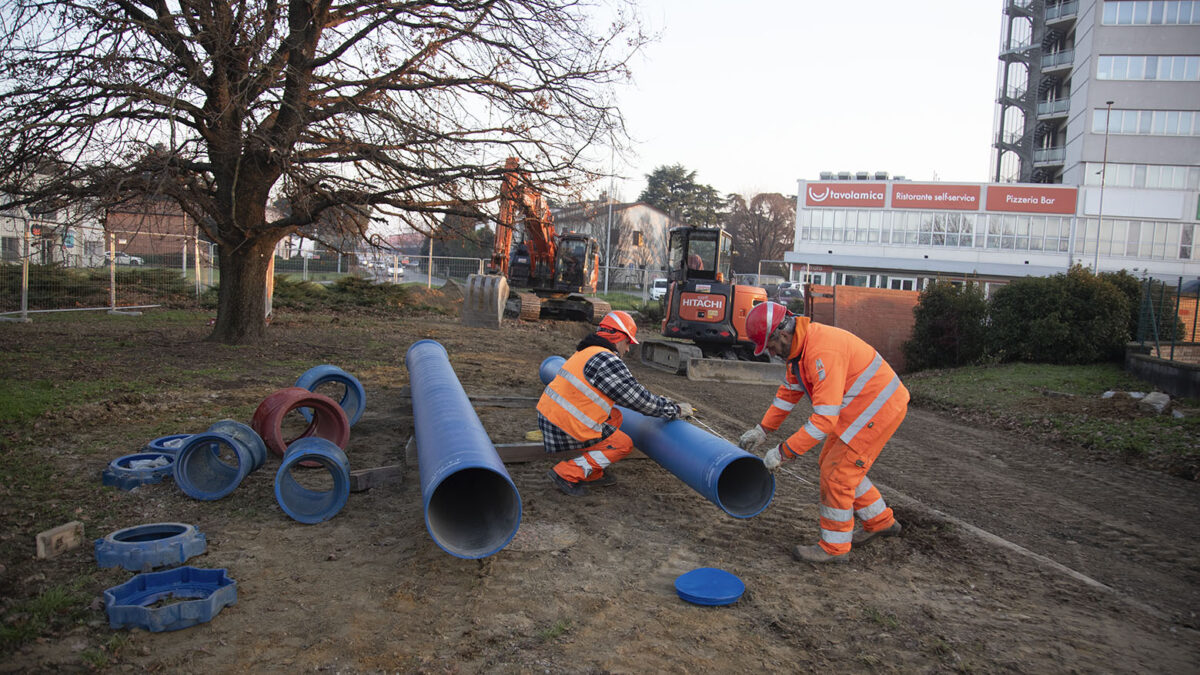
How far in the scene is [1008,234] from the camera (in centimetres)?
4756

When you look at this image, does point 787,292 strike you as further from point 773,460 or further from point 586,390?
point 773,460

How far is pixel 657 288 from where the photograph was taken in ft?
131

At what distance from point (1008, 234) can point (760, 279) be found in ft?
65.8

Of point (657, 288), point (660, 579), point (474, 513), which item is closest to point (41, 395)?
point (474, 513)

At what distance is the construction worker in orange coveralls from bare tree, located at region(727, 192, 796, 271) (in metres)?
67.0

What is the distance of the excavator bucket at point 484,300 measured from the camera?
17.8 metres

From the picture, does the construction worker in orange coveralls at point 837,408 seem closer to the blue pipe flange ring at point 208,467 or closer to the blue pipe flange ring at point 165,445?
the blue pipe flange ring at point 208,467

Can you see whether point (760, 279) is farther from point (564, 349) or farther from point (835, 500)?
point (835, 500)

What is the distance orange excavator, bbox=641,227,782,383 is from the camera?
46.3 feet

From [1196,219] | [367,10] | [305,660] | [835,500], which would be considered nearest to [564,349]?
[367,10]

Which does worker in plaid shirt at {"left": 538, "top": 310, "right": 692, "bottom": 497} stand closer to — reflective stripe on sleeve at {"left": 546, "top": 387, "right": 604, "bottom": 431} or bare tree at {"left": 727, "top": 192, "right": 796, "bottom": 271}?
reflective stripe on sleeve at {"left": 546, "top": 387, "right": 604, "bottom": 431}

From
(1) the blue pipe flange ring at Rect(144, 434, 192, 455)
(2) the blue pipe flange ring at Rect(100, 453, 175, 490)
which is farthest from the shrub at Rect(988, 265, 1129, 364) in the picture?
(2) the blue pipe flange ring at Rect(100, 453, 175, 490)

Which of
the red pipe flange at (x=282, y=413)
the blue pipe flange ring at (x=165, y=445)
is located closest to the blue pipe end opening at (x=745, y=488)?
the red pipe flange at (x=282, y=413)

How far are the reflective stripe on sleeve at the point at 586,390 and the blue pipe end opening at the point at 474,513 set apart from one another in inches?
44.1
